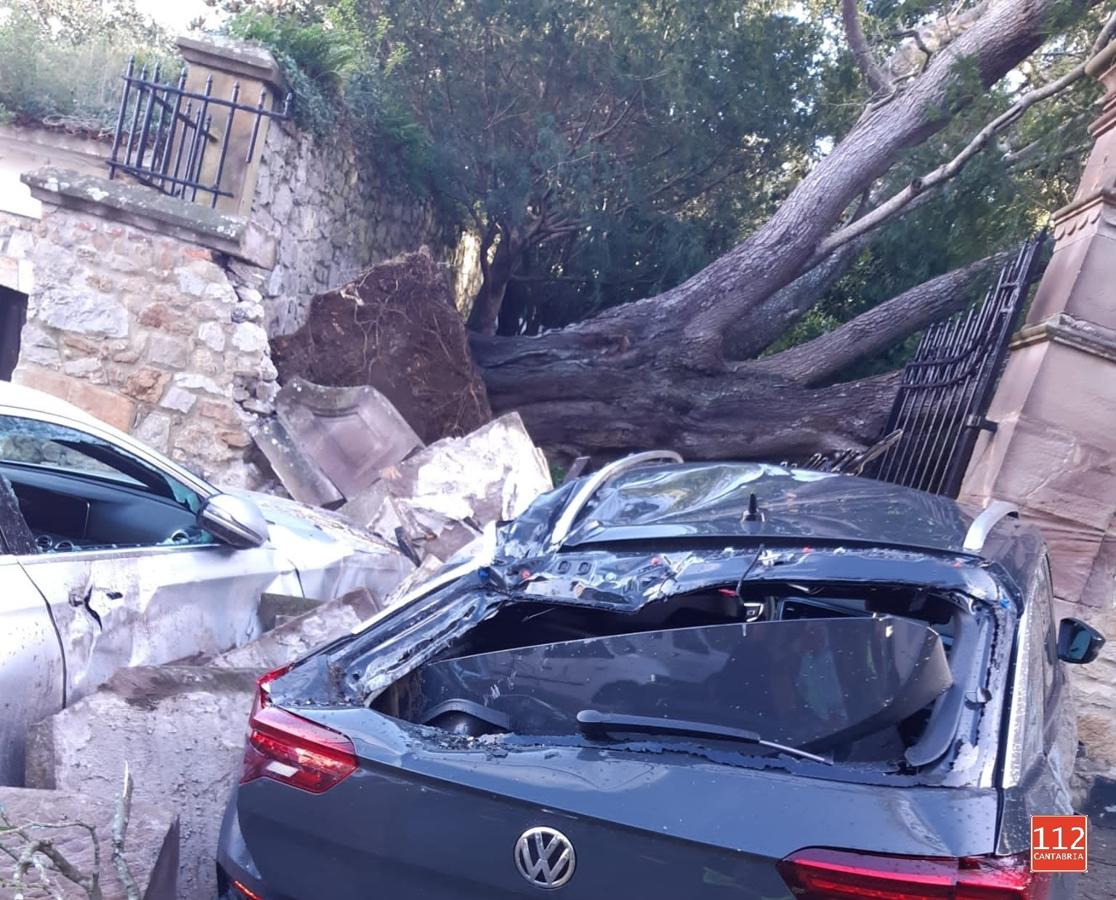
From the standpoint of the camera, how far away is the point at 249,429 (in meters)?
7.42

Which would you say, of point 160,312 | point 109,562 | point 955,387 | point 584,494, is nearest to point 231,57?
point 160,312

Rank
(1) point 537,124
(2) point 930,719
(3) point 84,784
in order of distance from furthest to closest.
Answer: (1) point 537,124 → (3) point 84,784 → (2) point 930,719

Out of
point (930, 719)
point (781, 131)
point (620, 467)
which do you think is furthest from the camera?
point (781, 131)

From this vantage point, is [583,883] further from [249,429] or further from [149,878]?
[249,429]

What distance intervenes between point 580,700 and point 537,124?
31.6 ft

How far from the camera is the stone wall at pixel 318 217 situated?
314 inches

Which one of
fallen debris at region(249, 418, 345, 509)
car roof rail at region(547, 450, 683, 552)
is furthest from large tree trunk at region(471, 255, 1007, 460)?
car roof rail at region(547, 450, 683, 552)

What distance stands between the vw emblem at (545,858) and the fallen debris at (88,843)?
3.54 feet

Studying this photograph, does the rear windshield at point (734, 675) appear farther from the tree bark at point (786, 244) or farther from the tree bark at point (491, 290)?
the tree bark at point (491, 290)

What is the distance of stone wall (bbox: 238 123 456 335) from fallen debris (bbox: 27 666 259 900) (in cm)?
439

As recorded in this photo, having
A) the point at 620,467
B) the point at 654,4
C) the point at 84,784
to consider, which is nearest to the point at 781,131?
the point at 654,4

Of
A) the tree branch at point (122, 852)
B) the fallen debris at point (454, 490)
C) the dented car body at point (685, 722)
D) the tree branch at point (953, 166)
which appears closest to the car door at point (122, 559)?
the tree branch at point (122, 852)

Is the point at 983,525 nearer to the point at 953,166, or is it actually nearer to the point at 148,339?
the point at 148,339

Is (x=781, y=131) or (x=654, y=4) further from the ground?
(x=654, y=4)
